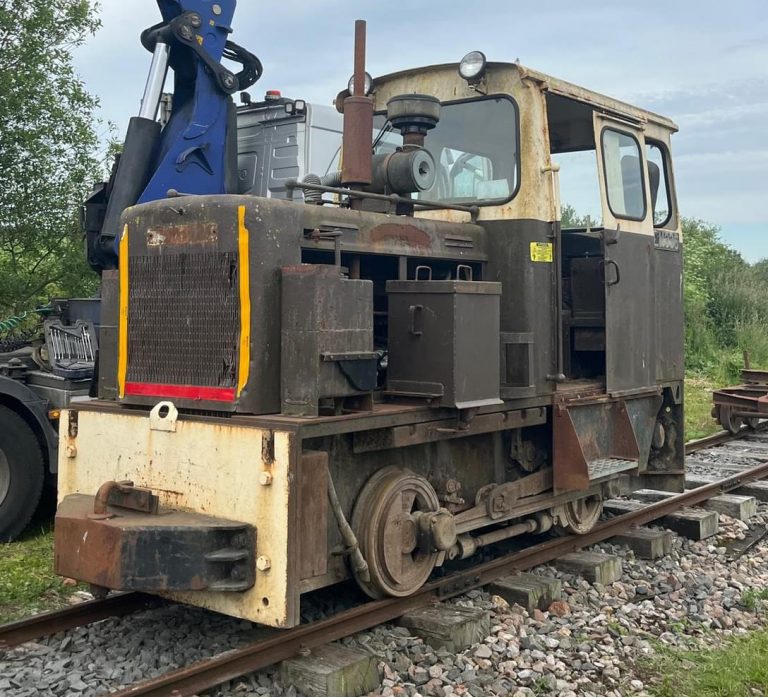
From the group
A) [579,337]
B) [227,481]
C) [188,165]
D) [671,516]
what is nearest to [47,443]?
[188,165]

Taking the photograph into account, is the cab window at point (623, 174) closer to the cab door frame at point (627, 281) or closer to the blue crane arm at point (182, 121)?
the cab door frame at point (627, 281)

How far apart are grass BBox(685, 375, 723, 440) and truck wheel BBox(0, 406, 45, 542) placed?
25.7 ft

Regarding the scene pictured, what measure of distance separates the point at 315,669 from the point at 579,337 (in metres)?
A: 3.20

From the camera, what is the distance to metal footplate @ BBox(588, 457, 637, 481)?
5590 mm

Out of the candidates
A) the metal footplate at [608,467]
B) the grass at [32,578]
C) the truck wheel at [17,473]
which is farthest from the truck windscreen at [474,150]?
the truck wheel at [17,473]

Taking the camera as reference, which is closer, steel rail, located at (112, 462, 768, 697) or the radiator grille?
steel rail, located at (112, 462, 768, 697)

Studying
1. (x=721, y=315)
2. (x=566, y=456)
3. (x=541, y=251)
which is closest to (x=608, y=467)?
(x=566, y=456)

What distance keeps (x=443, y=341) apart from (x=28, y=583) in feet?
9.42

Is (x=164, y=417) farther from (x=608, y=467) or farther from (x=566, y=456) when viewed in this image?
(x=608, y=467)

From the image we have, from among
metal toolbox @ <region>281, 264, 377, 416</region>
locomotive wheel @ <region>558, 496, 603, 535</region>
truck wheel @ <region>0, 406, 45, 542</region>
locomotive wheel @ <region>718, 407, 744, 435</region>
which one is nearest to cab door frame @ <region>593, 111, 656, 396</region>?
locomotive wheel @ <region>558, 496, 603, 535</region>

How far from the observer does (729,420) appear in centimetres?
1095

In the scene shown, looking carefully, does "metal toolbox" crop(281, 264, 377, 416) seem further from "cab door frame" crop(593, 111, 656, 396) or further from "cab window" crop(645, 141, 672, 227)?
"cab window" crop(645, 141, 672, 227)

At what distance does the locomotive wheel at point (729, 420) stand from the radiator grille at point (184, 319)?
334 inches

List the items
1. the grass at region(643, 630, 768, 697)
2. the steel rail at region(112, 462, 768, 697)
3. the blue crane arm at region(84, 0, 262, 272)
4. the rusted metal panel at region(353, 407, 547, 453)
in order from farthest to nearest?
the blue crane arm at region(84, 0, 262, 272)
the rusted metal panel at region(353, 407, 547, 453)
the grass at region(643, 630, 768, 697)
the steel rail at region(112, 462, 768, 697)
